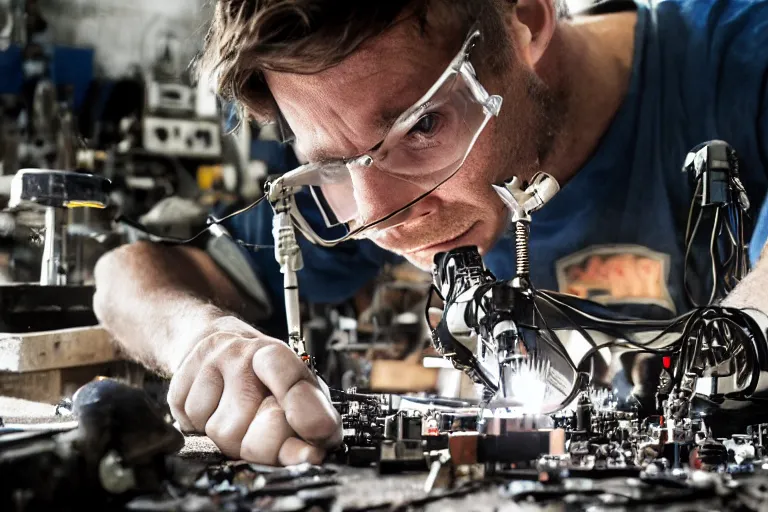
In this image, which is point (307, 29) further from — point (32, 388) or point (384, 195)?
point (32, 388)

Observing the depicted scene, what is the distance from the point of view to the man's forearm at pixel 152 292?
58.3 inches

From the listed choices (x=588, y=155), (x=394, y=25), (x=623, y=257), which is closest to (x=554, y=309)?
(x=623, y=257)

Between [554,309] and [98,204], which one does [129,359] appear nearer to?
[98,204]

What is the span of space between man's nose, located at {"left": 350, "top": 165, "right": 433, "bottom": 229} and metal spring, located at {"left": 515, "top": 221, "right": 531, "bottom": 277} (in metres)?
0.15

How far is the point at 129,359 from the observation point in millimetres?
1492

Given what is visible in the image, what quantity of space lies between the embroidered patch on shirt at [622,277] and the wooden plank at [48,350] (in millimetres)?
911

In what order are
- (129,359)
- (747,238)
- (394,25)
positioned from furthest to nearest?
(129,359)
(747,238)
(394,25)

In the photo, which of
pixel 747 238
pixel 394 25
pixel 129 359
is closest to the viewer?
pixel 394 25

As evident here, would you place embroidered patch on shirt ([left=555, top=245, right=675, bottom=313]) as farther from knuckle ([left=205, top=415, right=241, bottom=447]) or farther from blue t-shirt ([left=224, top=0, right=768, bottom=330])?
knuckle ([left=205, top=415, right=241, bottom=447])

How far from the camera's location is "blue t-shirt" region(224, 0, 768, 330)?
141cm

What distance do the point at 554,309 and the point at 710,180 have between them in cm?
37

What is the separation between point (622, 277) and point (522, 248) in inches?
9.3

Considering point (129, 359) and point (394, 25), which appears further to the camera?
point (129, 359)

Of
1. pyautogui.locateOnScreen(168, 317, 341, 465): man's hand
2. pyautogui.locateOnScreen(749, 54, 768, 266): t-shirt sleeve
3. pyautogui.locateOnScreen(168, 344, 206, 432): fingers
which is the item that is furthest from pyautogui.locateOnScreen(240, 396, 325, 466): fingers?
pyautogui.locateOnScreen(749, 54, 768, 266): t-shirt sleeve
